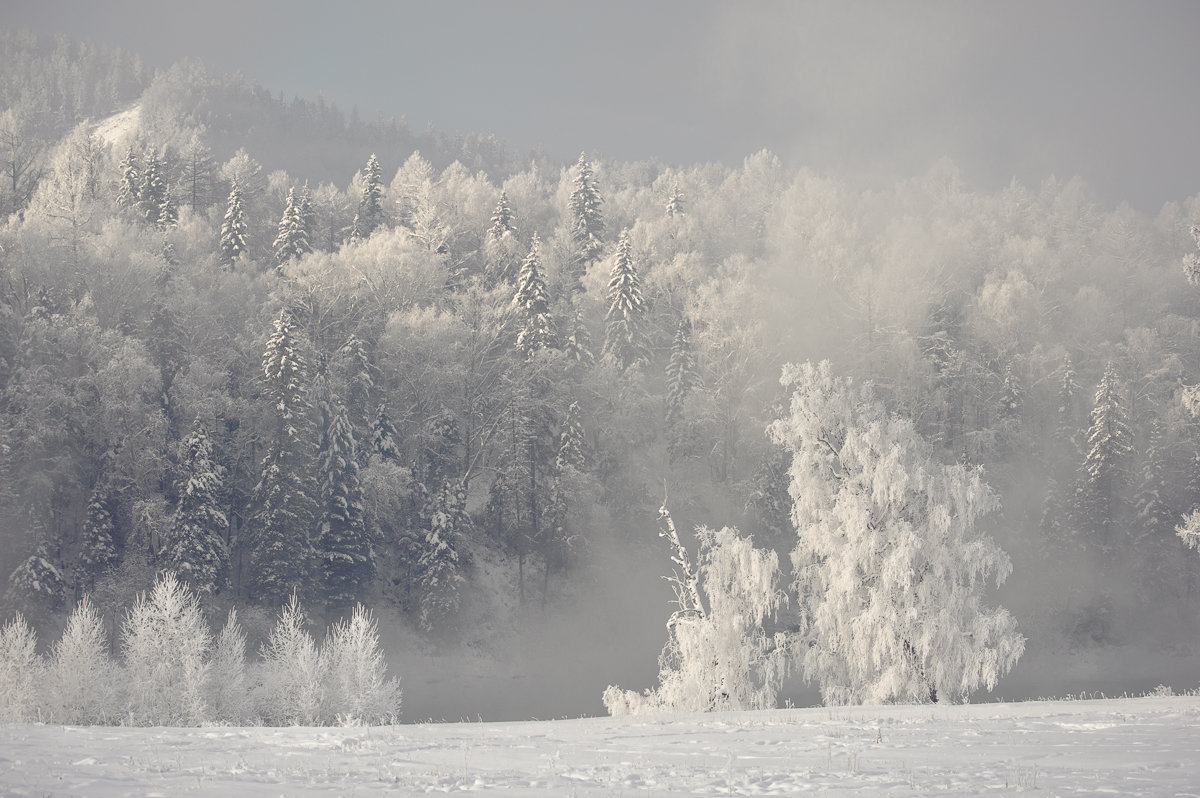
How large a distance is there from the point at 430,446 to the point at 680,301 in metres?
25.5

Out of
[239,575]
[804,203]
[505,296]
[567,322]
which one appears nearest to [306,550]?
[239,575]

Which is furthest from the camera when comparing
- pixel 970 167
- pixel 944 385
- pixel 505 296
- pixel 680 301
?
pixel 970 167

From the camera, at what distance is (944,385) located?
2618 inches

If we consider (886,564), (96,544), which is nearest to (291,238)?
(96,544)

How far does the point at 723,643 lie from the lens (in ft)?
86.9

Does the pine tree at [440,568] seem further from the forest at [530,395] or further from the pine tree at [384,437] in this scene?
the pine tree at [384,437]

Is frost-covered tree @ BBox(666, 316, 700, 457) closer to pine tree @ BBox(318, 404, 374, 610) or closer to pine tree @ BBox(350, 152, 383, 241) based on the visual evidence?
pine tree @ BBox(318, 404, 374, 610)

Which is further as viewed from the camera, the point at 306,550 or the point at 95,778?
the point at 306,550

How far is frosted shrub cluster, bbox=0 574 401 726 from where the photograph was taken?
2748 cm

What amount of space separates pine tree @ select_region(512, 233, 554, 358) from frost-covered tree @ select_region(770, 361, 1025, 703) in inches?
1276

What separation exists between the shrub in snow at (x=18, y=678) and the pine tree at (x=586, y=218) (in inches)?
2168

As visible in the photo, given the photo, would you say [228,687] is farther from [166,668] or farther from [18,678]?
[18,678]

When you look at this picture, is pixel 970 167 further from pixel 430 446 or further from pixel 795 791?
pixel 795 791

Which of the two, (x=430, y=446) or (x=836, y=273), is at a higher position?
(x=836, y=273)
